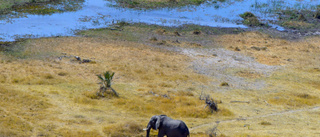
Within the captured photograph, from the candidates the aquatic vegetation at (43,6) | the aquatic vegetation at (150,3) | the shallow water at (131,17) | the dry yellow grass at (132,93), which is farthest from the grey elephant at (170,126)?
the aquatic vegetation at (150,3)

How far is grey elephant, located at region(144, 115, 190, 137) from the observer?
48.0 feet

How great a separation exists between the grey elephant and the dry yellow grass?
2052 mm

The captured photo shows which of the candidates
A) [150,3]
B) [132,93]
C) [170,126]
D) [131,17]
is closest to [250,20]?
[150,3]

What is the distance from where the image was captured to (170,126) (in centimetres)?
1484

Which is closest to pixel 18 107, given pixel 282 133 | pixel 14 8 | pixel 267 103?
pixel 282 133

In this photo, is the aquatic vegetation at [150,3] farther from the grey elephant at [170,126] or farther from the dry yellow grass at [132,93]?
the grey elephant at [170,126]

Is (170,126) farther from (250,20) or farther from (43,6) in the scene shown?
(250,20)

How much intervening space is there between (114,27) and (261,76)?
18.6 meters

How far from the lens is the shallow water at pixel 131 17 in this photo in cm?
3854

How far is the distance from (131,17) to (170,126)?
3496 centimetres

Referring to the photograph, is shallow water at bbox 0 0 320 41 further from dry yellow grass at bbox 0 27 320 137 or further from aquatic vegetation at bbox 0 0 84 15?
dry yellow grass at bbox 0 27 320 137

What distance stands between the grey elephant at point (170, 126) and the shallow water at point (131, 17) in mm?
23650

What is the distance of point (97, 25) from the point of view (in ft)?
141

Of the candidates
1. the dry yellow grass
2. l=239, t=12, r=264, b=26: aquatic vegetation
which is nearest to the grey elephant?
the dry yellow grass
